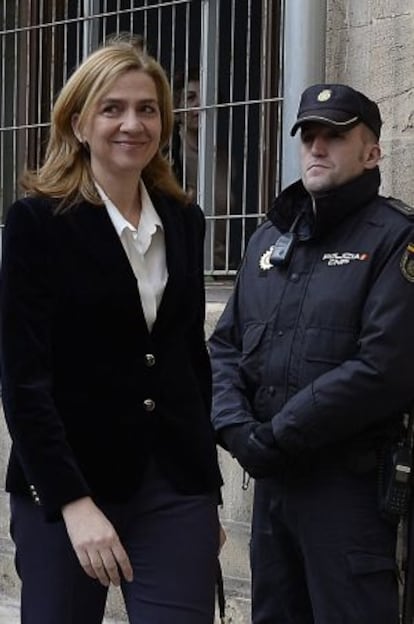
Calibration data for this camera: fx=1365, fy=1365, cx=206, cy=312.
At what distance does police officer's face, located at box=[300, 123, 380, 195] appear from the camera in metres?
3.79

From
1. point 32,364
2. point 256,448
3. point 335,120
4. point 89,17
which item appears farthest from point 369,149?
point 89,17

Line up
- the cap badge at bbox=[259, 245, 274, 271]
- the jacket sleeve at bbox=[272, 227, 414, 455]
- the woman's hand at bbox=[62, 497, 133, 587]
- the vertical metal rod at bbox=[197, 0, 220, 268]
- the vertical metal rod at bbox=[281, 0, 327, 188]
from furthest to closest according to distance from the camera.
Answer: the vertical metal rod at bbox=[197, 0, 220, 268] → the vertical metal rod at bbox=[281, 0, 327, 188] → the cap badge at bbox=[259, 245, 274, 271] → the jacket sleeve at bbox=[272, 227, 414, 455] → the woman's hand at bbox=[62, 497, 133, 587]

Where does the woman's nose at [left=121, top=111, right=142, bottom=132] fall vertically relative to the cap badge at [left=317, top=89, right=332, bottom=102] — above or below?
below

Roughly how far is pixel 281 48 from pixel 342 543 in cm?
241

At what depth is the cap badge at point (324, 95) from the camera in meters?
3.84

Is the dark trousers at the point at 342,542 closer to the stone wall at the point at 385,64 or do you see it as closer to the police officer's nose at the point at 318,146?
the police officer's nose at the point at 318,146

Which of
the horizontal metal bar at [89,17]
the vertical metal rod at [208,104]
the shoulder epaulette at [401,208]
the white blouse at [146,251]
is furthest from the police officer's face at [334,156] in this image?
the horizontal metal bar at [89,17]

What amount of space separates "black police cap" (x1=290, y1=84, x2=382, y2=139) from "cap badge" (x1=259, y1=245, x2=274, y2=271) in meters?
0.37

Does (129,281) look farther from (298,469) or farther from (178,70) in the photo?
(178,70)

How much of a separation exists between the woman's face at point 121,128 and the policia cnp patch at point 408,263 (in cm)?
85

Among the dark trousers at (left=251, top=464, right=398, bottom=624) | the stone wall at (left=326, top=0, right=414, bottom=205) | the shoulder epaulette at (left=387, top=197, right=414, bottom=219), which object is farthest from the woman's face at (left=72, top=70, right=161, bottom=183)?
the stone wall at (left=326, top=0, right=414, bottom=205)

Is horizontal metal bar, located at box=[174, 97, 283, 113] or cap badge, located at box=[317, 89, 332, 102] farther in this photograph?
horizontal metal bar, located at box=[174, 97, 283, 113]

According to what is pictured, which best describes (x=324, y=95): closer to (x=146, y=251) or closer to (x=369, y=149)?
(x=369, y=149)

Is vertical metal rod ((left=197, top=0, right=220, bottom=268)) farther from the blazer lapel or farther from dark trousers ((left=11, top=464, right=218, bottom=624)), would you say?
dark trousers ((left=11, top=464, right=218, bottom=624))
